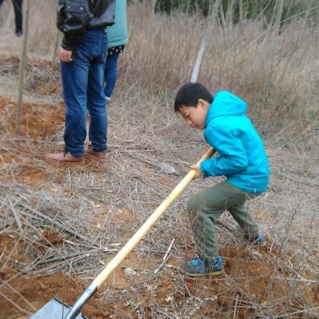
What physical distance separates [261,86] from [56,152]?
8.77ft

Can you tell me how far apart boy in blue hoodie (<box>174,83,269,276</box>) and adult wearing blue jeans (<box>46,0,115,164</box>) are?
0.98 m

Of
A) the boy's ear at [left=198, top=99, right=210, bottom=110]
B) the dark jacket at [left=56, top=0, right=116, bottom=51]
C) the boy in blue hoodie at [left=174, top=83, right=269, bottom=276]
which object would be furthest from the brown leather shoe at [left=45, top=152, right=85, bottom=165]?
the boy's ear at [left=198, top=99, right=210, bottom=110]

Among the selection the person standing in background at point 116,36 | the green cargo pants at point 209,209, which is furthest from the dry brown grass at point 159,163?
the person standing in background at point 116,36

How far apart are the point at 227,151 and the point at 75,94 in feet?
4.43

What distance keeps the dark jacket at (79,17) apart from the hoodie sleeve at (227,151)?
122cm

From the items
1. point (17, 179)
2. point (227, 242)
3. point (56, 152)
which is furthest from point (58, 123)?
point (227, 242)

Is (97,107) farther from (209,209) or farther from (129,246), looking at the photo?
(129,246)

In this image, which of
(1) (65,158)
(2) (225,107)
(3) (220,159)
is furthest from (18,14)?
(3) (220,159)

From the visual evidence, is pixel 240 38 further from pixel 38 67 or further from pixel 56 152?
pixel 56 152

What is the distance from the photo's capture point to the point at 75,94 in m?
2.94

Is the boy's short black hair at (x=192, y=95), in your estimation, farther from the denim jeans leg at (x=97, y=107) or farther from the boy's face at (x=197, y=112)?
the denim jeans leg at (x=97, y=107)

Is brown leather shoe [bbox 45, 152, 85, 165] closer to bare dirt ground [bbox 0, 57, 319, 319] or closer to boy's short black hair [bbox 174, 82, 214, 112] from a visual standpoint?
bare dirt ground [bbox 0, 57, 319, 319]

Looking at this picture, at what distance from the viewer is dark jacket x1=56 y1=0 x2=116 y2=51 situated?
2684 mm

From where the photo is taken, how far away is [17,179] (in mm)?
2811
